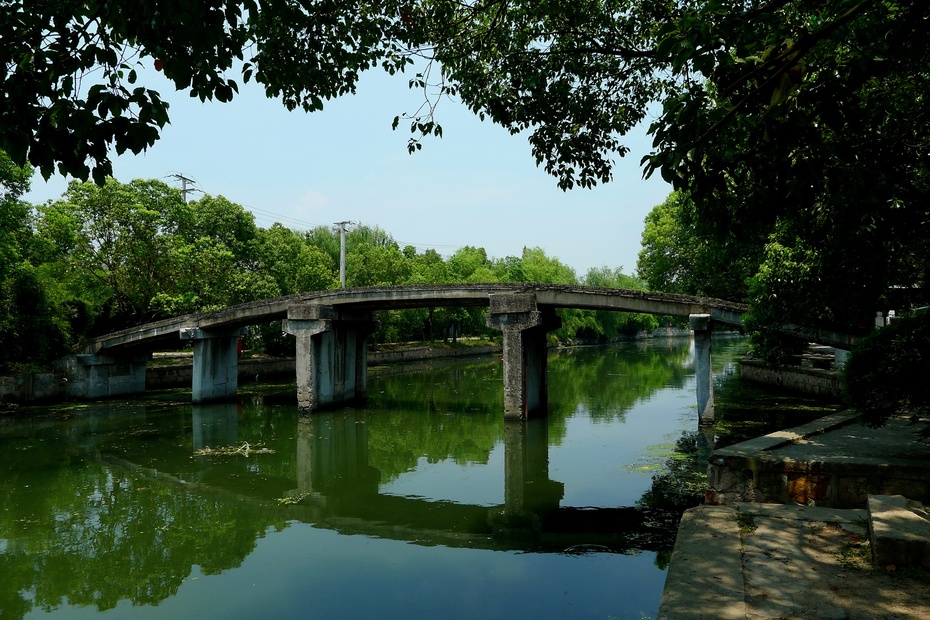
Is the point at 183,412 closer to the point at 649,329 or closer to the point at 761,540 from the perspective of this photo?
the point at 761,540

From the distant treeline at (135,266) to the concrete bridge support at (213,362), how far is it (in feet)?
12.8

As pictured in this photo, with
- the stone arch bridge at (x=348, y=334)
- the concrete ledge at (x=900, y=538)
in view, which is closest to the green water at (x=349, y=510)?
the stone arch bridge at (x=348, y=334)

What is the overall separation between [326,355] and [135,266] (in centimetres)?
1179

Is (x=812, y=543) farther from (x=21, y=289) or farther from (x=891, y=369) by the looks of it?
(x=21, y=289)

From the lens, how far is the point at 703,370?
17438 mm

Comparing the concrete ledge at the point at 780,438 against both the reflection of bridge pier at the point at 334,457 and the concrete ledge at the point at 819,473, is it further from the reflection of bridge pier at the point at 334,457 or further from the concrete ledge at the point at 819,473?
the reflection of bridge pier at the point at 334,457

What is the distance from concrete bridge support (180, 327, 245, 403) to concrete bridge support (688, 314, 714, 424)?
17224mm

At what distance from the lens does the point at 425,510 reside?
10875 mm

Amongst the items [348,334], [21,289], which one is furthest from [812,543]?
[21,289]

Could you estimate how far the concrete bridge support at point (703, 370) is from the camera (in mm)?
17281

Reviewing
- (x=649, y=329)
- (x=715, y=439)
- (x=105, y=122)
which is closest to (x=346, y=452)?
(x=715, y=439)

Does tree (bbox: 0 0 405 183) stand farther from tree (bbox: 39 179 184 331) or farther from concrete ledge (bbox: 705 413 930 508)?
tree (bbox: 39 179 184 331)

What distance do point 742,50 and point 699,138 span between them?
2.28 ft

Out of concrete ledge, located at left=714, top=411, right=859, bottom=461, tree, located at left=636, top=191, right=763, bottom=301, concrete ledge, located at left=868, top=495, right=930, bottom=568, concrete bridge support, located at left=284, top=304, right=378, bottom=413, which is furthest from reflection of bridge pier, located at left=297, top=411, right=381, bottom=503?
tree, located at left=636, top=191, right=763, bottom=301
